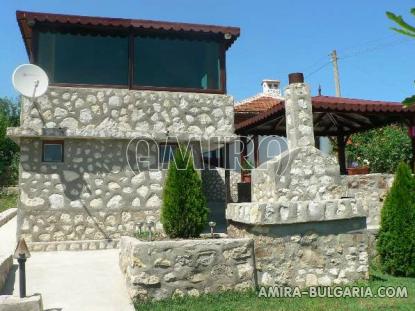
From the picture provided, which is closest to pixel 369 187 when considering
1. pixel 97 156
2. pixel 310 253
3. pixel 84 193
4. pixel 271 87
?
pixel 310 253

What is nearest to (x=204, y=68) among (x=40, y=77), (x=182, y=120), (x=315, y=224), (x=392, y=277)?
(x=182, y=120)

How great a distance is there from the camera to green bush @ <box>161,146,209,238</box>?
267 inches

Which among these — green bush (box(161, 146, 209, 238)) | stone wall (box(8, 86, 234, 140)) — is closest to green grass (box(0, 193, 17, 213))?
stone wall (box(8, 86, 234, 140))

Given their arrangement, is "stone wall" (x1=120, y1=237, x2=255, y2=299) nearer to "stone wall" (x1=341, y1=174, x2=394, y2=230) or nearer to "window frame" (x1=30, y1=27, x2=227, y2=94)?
"window frame" (x1=30, y1=27, x2=227, y2=94)

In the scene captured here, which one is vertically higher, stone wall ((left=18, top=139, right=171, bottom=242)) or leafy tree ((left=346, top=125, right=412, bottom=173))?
leafy tree ((left=346, top=125, right=412, bottom=173))

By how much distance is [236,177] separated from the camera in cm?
1698

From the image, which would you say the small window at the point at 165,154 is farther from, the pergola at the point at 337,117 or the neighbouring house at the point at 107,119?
the pergola at the point at 337,117

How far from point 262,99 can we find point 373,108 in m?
8.90

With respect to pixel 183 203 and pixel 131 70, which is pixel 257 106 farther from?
pixel 183 203

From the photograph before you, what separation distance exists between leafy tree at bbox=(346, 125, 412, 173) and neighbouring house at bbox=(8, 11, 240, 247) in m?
9.12

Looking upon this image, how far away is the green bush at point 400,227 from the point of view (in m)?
→ 7.50

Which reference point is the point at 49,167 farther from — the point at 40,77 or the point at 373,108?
the point at 373,108

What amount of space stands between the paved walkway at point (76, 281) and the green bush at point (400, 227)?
4.71m

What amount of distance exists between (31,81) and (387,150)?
43.5ft
